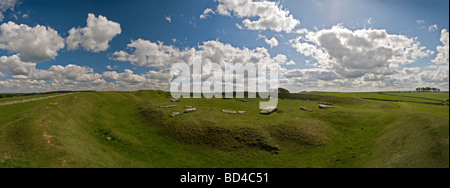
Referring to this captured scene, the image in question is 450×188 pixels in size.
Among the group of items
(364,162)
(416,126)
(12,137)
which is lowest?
(364,162)

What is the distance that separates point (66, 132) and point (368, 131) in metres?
49.9

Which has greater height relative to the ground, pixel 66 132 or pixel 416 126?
pixel 416 126

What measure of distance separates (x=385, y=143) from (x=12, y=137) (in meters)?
48.4

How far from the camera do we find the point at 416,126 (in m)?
25.3

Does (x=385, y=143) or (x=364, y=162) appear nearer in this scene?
(x=364, y=162)

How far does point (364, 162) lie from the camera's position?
2089cm
